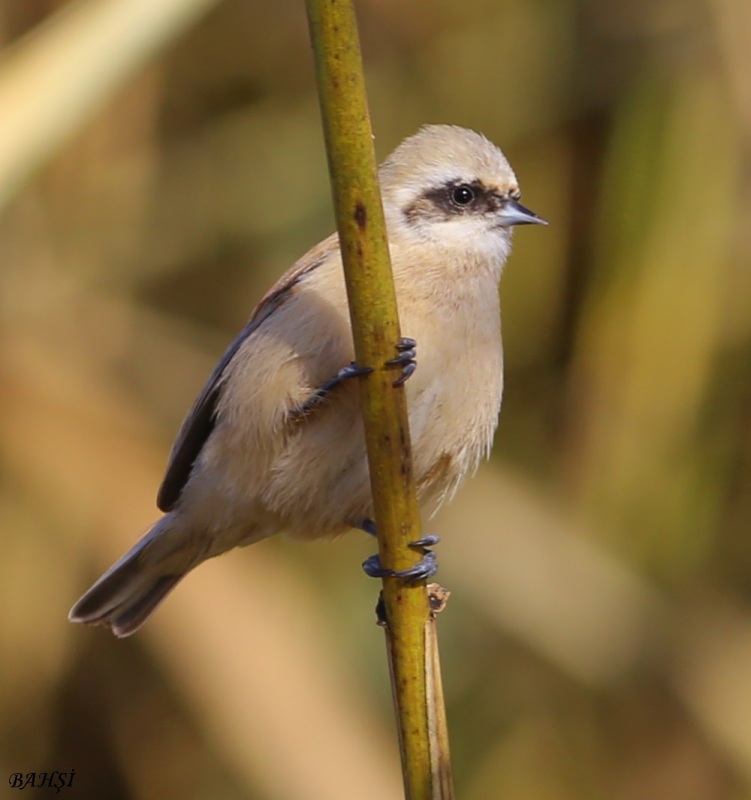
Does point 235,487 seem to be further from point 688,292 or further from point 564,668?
point 688,292

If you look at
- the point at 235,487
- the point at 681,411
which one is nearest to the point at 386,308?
the point at 235,487

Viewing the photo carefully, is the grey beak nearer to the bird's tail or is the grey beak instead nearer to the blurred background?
the blurred background

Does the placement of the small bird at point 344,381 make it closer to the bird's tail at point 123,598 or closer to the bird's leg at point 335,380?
the bird's leg at point 335,380

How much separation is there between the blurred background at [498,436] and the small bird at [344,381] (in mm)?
792

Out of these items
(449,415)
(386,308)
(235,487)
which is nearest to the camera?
(386,308)

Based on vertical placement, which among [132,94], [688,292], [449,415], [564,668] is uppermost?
[132,94]

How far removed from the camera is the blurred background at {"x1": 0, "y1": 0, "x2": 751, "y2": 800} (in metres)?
4.25

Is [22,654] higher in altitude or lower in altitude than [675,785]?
higher

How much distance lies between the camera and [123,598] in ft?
12.6

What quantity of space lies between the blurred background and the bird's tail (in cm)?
46

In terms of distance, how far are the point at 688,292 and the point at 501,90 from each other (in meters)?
1.08

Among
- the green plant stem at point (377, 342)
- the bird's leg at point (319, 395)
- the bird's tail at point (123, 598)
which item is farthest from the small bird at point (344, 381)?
the green plant stem at point (377, 342)

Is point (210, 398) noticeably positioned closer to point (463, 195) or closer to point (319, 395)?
point (319, 395)

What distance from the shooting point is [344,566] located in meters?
4.47
